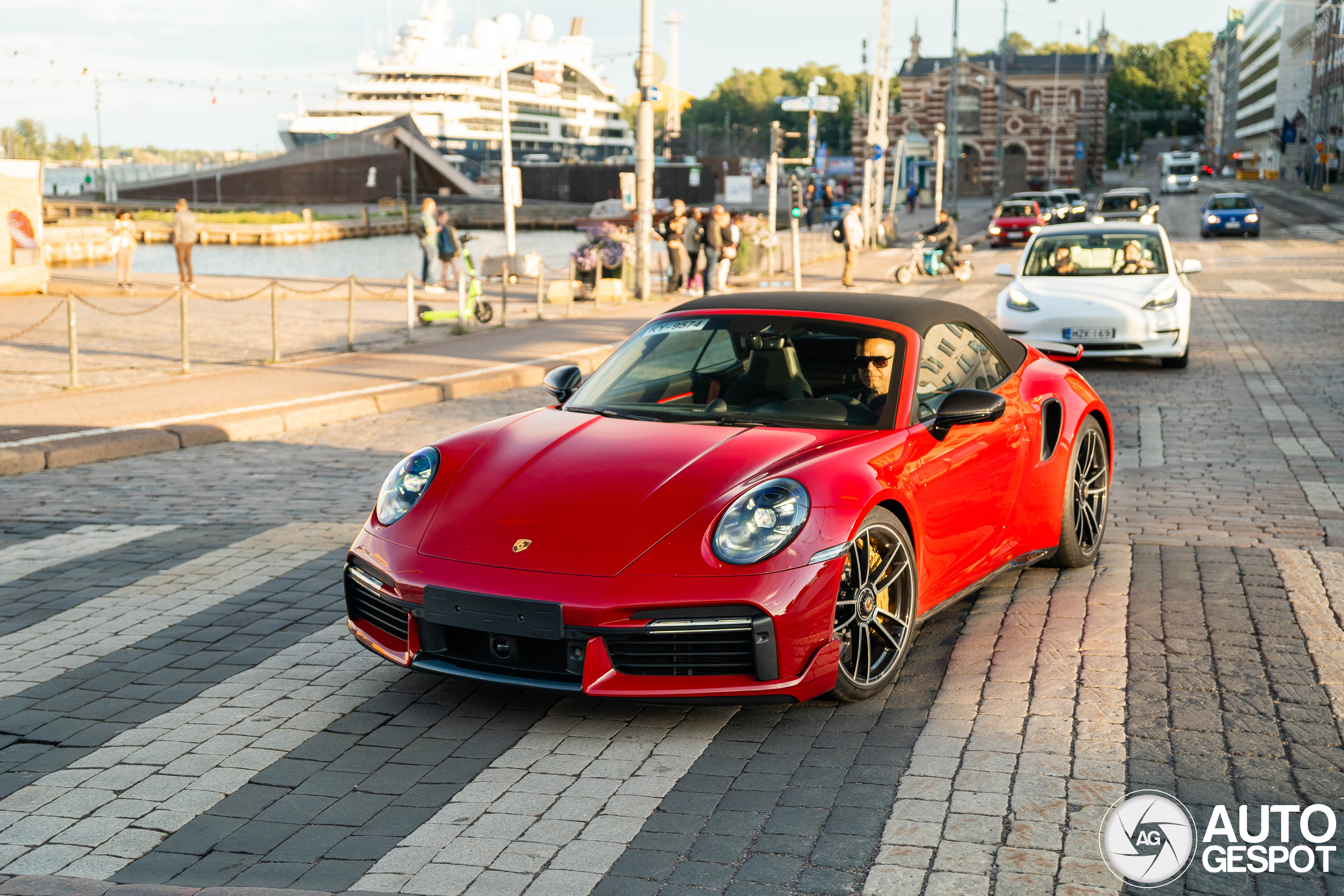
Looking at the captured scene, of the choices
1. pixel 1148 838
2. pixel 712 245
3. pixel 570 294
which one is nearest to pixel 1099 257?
pixel 570 294

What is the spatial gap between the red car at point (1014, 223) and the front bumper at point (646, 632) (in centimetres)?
4224

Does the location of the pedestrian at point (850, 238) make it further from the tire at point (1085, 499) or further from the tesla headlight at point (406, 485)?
the tesla headlight at point (406, 485)

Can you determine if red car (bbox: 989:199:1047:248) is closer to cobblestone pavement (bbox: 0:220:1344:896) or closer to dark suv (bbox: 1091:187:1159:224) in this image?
dark suv (bbox: 1091:187:1159:224)

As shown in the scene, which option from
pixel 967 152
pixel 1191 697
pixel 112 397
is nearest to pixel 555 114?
pixel 967 152

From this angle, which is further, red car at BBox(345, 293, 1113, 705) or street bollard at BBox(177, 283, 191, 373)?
street bollard at BBox(177, 283, 191, 373)

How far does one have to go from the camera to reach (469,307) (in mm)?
20359

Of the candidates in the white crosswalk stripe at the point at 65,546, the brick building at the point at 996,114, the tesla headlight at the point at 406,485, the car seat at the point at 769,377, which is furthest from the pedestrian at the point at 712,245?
the brick building at the point at 996,114

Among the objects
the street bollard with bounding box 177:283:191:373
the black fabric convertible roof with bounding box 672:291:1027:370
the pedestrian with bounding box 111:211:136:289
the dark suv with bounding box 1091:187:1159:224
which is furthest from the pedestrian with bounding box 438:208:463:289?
the dark suv with bounding box 1091:187:1159:224

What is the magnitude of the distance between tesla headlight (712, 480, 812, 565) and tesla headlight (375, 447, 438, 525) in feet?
4.07

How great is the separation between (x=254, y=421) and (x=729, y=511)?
8218 millimetres

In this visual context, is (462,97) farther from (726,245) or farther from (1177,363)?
(1177,363)

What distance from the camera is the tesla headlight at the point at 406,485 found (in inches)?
194

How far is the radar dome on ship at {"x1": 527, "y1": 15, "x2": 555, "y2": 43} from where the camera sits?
14300cm

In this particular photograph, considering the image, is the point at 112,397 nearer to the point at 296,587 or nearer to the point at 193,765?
the point at 296,587
